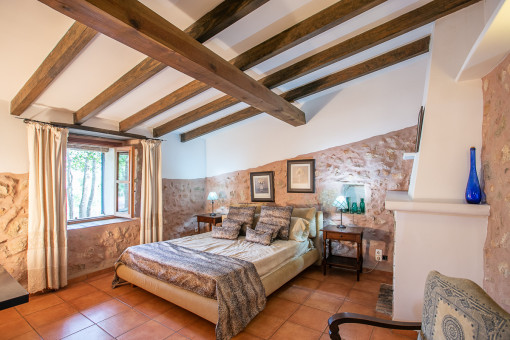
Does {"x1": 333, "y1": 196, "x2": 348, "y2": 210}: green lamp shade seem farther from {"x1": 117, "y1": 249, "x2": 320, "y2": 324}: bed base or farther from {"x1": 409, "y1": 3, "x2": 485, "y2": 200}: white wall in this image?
{"x1": 409, "y1": 3, "x2": 485, "y2": 200}: white wall

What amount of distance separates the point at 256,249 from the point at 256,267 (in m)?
0.52

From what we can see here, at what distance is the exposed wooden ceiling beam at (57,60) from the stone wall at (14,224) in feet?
3.21

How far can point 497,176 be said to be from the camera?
1.67m

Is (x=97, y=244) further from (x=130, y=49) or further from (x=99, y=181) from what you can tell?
(x=130, y=49)

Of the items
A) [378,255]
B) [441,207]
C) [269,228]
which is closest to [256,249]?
[269,228]

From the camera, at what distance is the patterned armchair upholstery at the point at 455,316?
96cm

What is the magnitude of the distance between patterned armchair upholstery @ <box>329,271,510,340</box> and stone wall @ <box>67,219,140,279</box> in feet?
12.0

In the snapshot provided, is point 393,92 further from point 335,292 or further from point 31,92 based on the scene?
point 31,92

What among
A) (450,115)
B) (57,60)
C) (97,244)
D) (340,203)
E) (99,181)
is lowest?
(97,244)

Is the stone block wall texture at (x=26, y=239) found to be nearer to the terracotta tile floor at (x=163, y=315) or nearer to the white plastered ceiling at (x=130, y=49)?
the terracotta tile floor at (x=163, y=315)

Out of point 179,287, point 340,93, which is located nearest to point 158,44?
point 179,287

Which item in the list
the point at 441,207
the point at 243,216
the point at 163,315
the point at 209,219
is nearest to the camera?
the point at 441,207

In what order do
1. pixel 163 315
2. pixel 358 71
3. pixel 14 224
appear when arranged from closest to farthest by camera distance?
pixel 163 315 < pixel 14 224 < pixel 358 71

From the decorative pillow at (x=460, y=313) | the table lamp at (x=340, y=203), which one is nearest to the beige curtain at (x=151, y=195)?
the table lamp at (x=340, y=203)
